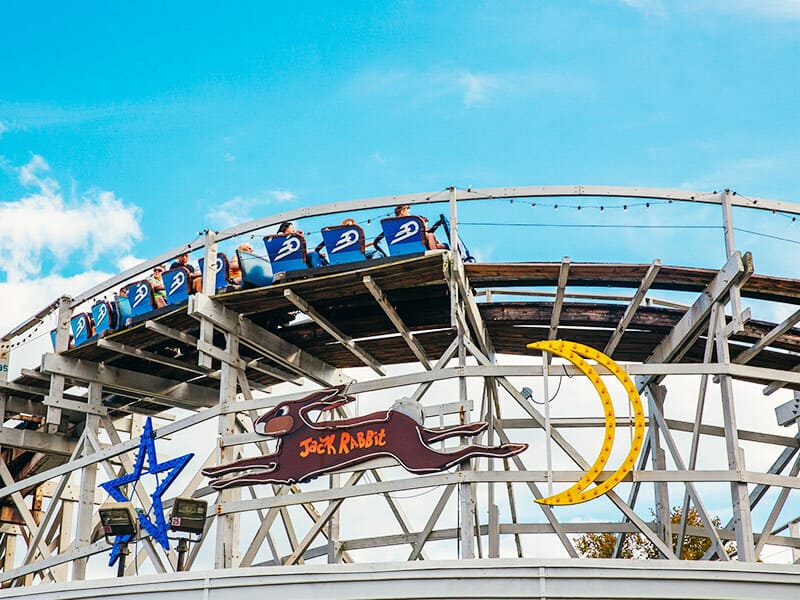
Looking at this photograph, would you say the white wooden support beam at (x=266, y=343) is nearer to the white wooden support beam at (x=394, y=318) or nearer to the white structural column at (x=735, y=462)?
the white wooden support beam at (x=394, y=318)

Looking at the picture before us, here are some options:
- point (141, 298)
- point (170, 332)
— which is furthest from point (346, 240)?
point (141, 298)

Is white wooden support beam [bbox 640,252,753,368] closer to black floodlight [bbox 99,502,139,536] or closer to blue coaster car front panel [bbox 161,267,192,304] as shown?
blue coaster car front panel [bbox 161,267,192,304]

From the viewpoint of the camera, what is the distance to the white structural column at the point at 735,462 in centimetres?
1764

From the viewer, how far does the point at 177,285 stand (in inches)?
869

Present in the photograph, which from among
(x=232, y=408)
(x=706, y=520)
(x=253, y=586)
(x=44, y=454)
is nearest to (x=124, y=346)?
(x=232, y=408)

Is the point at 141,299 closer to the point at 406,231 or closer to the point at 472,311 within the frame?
the point at 406,231

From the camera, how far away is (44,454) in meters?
28.0

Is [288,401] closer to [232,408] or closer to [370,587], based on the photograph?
[232,408]

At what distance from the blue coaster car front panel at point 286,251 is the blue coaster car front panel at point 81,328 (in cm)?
558

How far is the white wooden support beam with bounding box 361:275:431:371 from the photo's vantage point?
63.7 ft

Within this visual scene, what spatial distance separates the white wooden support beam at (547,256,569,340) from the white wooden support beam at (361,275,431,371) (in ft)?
8.83

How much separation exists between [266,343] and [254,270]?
202cm

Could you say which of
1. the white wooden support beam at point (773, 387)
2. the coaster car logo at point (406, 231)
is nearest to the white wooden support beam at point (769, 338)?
the white wooden support beam at point (773, 387)

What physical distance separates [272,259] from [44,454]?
1127cm
